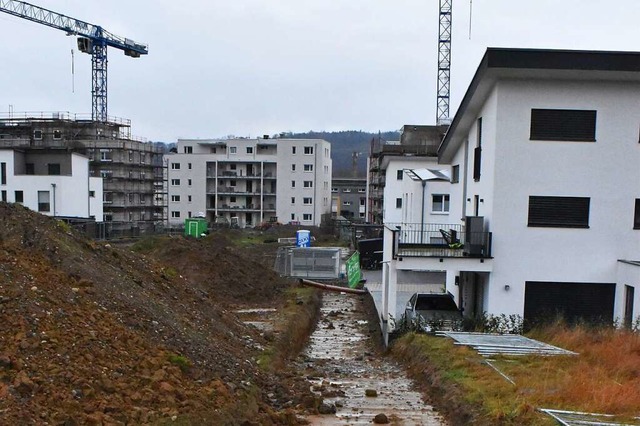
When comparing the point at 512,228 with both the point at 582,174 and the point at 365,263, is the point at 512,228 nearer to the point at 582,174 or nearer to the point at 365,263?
the point at 582,174

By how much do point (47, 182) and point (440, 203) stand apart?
36.3 metres

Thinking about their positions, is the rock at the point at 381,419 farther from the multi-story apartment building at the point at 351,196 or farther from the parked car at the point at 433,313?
the multi-story apartment building at the point at 351,196

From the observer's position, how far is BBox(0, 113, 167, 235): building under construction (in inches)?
2699

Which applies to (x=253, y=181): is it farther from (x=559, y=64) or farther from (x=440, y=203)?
(x=559, y=64)

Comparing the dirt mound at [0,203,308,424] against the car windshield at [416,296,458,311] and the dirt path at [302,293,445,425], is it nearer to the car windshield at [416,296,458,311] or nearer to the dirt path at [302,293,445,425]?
the dirt path at [302,293,445,425]

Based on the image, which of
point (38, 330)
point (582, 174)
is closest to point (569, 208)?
point (582, 174)

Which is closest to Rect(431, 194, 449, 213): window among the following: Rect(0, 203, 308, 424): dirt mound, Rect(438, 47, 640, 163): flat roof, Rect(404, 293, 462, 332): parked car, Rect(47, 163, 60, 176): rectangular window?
Rect(404, 293, 462, 332): parked car

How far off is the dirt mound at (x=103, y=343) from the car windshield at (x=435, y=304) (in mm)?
6402

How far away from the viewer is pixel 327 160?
82.8 metres

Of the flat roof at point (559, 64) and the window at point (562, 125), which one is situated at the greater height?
the flat roof at point (559, 64)

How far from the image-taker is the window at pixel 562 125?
18.6 m

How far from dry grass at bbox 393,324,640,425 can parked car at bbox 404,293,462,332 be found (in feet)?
6.52

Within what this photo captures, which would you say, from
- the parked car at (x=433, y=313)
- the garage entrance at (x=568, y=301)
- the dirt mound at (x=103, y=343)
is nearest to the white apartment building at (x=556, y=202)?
→ the garage entrance at (x=568, y=301)

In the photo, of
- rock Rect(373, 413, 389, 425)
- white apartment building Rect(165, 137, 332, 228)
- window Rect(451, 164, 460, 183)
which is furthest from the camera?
white apartment building Rect(165, 137, 332, 228)
